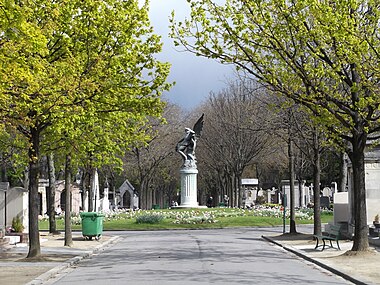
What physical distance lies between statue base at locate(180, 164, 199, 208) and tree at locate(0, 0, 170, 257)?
3454 centimetres

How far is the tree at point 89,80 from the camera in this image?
57.1ft

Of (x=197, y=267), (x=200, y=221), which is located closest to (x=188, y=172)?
(x=200, y=221)

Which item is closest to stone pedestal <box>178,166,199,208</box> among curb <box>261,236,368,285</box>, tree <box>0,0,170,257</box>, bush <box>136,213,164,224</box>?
bush <box>136,213,164,224</box>

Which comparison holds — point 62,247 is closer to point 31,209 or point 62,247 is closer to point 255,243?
point 31,209

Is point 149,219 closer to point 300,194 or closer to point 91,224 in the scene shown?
point 91,224

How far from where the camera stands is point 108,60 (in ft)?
63.3

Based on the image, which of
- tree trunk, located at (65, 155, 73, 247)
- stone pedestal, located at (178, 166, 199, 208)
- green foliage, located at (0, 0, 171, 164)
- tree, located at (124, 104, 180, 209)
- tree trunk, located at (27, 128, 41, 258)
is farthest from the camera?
tree, located at (124, 104, 180, 209)

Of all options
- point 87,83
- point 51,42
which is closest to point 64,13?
point 51,42

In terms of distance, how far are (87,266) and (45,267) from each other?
1.47 meters

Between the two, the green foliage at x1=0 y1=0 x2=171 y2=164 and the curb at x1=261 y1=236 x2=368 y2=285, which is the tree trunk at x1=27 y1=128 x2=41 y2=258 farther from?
the curb at x1=261 y1=236 x2=368 y2=285

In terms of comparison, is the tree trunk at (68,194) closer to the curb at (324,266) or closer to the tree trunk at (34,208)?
the tree trunk at (34,208)

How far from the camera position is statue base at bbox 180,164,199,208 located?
56.4 m

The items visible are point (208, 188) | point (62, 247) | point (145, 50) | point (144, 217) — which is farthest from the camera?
point (208, 188)

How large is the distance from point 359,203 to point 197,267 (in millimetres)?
5386
